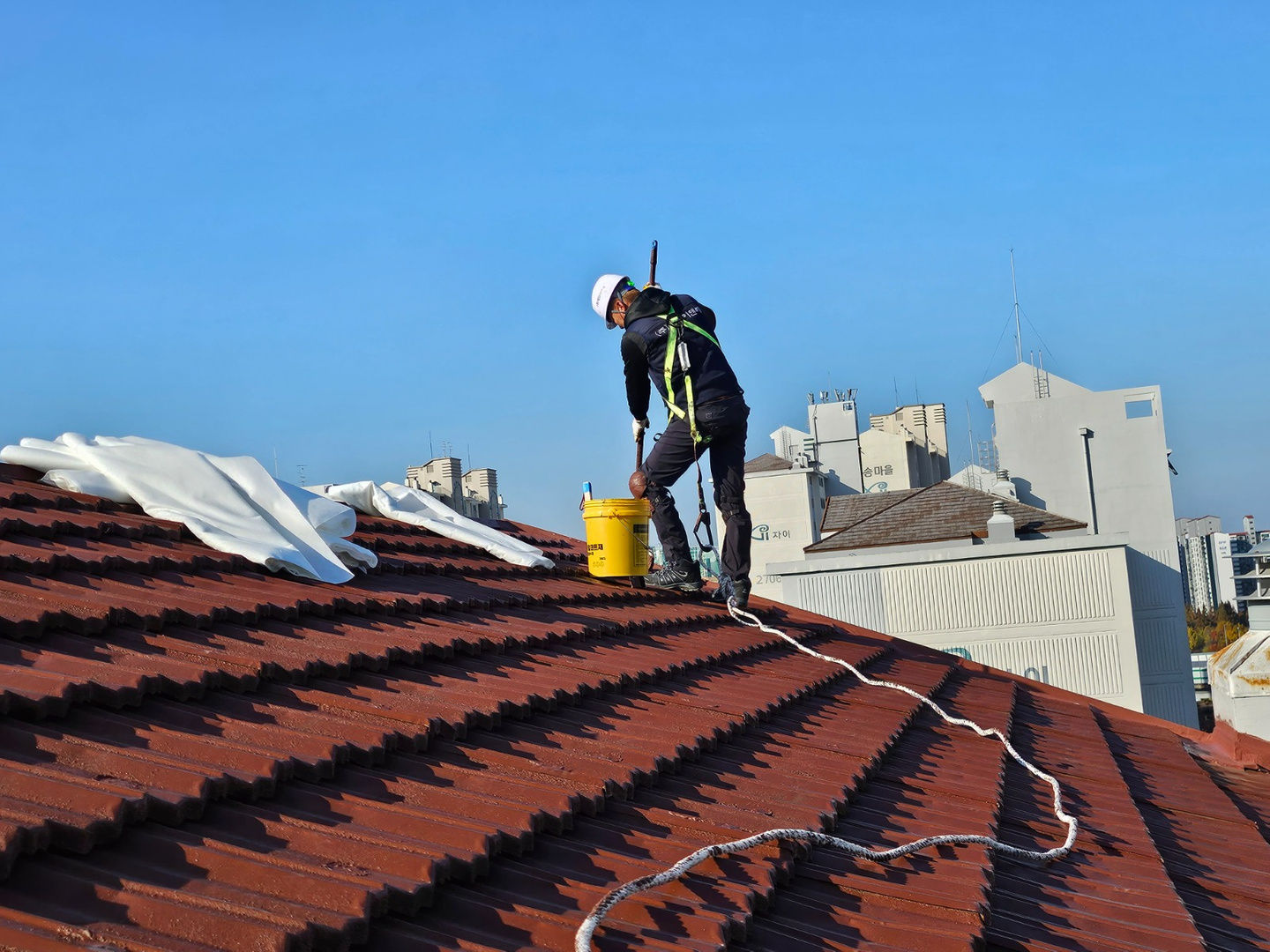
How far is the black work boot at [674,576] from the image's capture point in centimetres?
724

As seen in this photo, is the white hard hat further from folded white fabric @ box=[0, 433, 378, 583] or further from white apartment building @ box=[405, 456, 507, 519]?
white apartment building @ box=[405, 456, 507, 519]

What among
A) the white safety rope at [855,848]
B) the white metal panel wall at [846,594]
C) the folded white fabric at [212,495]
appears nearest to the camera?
the white safety rope at [855,848]

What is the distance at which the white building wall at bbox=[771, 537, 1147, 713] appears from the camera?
2850 cm

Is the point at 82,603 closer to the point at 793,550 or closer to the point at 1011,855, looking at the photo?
the point at 1011,855


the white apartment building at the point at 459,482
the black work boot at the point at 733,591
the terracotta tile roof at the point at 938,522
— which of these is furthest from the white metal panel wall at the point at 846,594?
the black work boot at the point at 733,591

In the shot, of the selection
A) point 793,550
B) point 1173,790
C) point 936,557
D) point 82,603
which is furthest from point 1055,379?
point 82,603

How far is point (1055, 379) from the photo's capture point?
43.9 meters

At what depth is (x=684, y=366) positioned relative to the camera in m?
6.74

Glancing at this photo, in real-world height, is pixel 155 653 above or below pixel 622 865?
above

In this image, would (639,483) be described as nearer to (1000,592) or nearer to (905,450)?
(1000,592)

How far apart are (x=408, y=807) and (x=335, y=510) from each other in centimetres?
326

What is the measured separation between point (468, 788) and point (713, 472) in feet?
14.8

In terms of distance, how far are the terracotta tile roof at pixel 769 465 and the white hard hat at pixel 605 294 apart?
48049 mm

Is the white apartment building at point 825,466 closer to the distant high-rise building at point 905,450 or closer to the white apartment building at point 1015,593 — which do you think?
the distant high-rise building at point 905,450
